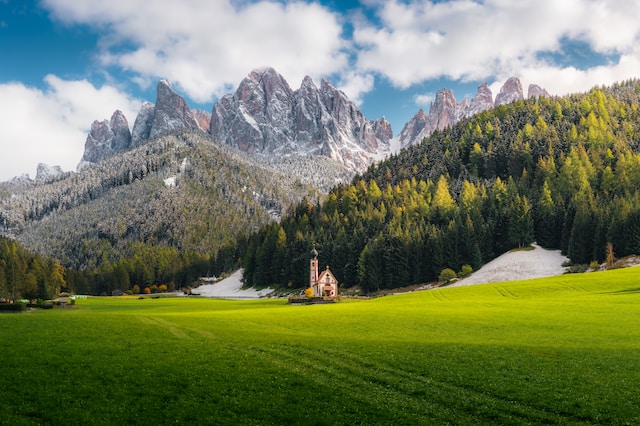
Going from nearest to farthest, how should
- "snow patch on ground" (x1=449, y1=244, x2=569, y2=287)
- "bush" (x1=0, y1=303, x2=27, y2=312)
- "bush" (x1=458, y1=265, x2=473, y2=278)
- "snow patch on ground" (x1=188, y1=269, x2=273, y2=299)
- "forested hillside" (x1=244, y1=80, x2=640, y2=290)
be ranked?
"bush" (x1=0, y1=303, x2=27, y2=312), "snow patch on ground" (x1=449, y1=244, x2=569, y2=287), "bush" (x1=458, y1=265, x2=473, y2=278), "forested hillside" (x1=244, y1=80, x2=640, y2=290), "snow patch on ground" (x1=188, y1=269, x2=273, y2=299)

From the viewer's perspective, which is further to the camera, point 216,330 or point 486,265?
point 486,265

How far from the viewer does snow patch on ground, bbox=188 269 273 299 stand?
15125 centimetres

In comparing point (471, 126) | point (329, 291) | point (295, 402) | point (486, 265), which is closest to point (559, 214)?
point (486, 265)

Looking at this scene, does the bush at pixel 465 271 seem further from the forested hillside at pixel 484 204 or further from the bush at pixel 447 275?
the forested hillside at pixel 484 204

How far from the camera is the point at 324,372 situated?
24.8 metres

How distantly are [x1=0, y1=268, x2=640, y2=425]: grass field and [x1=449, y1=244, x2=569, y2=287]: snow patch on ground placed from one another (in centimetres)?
6352

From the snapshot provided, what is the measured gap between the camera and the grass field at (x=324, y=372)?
61.5 ft

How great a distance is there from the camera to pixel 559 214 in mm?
121375

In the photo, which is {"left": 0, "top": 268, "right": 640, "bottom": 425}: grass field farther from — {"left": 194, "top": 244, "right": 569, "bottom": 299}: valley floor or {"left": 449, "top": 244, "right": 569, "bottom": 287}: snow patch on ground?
{"left": 194, "top": 244, "right": 569, "bottom": 299}: valley floor

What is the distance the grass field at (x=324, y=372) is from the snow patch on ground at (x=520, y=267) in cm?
6352

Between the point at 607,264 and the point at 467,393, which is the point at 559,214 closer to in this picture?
the point at 607,264

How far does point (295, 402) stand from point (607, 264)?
98836mm

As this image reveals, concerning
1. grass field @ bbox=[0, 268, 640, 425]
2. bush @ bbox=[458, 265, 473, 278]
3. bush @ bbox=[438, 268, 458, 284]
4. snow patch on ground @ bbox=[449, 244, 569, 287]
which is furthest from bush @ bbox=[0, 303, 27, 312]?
bush @ bbox=[458, 265, 473, 278]

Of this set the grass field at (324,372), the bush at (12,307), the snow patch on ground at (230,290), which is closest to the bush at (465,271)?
the snow patch on ground at (230,290)
